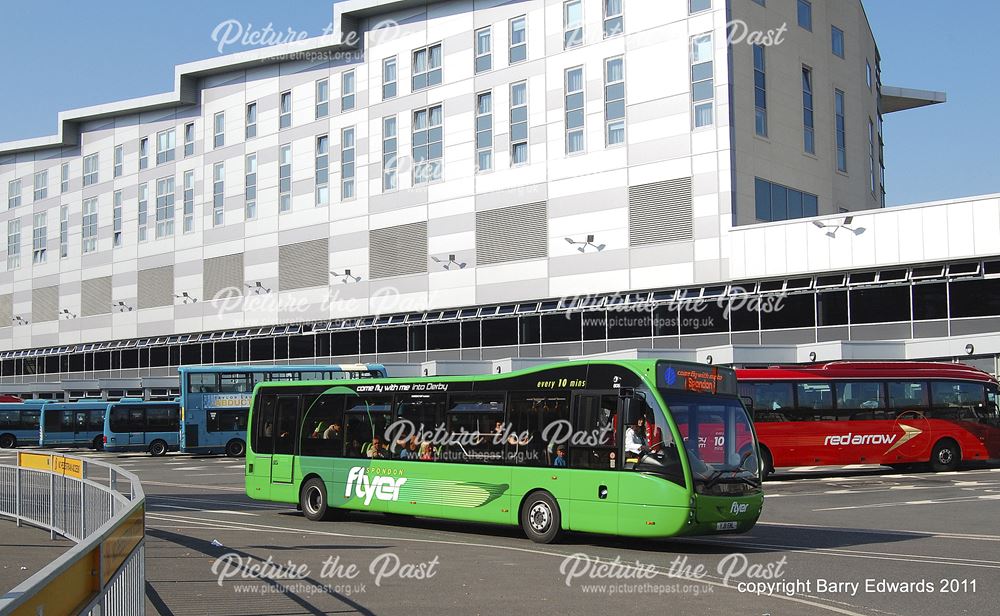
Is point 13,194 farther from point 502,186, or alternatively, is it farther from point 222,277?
point 502,186

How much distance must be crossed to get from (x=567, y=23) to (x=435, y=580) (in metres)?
38.8

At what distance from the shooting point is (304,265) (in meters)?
58.5

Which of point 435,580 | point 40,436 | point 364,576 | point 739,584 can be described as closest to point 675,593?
point 739,584

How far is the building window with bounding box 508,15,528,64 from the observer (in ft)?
160

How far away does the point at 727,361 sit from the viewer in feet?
129

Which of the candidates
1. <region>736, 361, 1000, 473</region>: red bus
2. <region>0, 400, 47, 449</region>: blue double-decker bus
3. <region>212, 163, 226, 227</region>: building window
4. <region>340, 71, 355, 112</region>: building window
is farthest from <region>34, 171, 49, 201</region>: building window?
<region>736, 361, 1000, 473</region>: red bus

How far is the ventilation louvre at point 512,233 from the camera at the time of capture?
47.6 metres

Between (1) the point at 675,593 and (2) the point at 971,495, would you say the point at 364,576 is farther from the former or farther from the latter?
(2) the point at 971,495

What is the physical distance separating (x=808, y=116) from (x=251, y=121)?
31.4 meters

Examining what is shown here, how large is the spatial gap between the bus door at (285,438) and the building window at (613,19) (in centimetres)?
2936

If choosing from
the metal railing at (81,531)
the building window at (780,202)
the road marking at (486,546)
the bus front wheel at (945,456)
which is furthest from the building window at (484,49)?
the metal railing at (81,531)

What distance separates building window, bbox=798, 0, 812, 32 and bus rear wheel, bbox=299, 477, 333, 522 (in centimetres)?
3546

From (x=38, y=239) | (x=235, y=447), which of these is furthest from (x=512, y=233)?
(x=38, y=239)

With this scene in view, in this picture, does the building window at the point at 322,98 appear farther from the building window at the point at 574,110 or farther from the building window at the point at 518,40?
the building window at the point at 574,110
